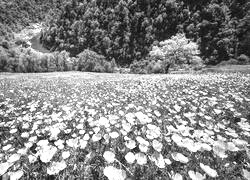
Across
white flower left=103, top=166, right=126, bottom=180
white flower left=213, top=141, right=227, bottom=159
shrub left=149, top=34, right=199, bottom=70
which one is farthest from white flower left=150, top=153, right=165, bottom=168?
shrub left=149, top=34, right=199, bottom=70

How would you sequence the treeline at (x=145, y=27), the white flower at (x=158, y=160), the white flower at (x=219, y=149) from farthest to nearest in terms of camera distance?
1. the treeline at (x=145, y=27)
2. the white flower at (x=219, y=149)
3. the white flower at (x=158, y=160)

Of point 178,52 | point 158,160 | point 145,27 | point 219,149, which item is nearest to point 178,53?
point 178,52

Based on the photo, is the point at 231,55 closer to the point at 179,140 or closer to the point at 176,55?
the point at 176,55

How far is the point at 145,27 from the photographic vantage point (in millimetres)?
117938

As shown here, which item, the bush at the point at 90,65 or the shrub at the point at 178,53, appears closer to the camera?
the shrub at the point at 178,53

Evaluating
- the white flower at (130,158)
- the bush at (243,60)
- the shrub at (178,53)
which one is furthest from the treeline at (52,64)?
the white flower at (130,158)

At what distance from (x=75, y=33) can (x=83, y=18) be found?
16.2m

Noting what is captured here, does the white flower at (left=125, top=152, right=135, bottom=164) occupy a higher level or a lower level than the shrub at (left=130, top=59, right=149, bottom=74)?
higher

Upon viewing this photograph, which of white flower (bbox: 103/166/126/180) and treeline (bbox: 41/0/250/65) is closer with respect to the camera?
white flower (bbox: 103/166/126/180)

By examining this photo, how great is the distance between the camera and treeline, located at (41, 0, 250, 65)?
83094mm

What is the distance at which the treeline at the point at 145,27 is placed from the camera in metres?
83.1

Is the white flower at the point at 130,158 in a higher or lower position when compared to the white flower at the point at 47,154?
lower

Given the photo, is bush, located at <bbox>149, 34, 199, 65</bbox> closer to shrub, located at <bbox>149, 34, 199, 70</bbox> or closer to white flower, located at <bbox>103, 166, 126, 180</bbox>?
shrub, located at <bbox>149, 34, 199, 70</bbox>

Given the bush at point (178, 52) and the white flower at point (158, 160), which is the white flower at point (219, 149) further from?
the bush at point (178, 52)
